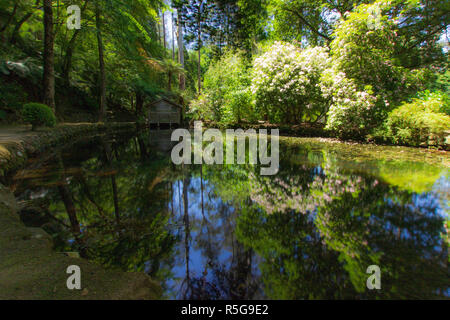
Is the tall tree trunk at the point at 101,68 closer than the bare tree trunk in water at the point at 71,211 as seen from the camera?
No

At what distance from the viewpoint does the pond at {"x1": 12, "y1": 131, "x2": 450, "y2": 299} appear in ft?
5.82

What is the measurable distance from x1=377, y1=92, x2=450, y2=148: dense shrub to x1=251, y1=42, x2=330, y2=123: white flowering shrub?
14.2 ft

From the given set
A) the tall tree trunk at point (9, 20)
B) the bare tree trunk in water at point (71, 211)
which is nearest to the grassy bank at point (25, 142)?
the bare tree trunk in water at point (71, 211)

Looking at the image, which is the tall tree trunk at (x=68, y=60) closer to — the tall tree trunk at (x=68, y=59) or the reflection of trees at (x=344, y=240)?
the tall tree trunk at (x=68, y=59)

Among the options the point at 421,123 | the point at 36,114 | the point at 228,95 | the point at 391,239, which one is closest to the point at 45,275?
the point at 391,239

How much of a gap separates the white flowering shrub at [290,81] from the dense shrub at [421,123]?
434 centimetres

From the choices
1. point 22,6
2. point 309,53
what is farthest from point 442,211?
point 22,6

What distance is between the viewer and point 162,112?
20.6m

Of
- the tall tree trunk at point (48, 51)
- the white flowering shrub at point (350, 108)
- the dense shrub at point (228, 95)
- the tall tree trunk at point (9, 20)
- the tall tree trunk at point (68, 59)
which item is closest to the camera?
the tall tree trunk at point (48, 51)

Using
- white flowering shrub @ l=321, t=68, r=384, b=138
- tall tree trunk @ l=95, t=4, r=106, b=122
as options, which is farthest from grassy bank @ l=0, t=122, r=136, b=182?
white flowering shrub @ l=321, t=68, r=384, b=138

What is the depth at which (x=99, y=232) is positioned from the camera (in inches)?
98.0

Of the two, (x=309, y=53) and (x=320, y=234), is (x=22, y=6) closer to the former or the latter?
(x=309, y=53)

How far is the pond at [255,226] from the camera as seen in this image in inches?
69.9
